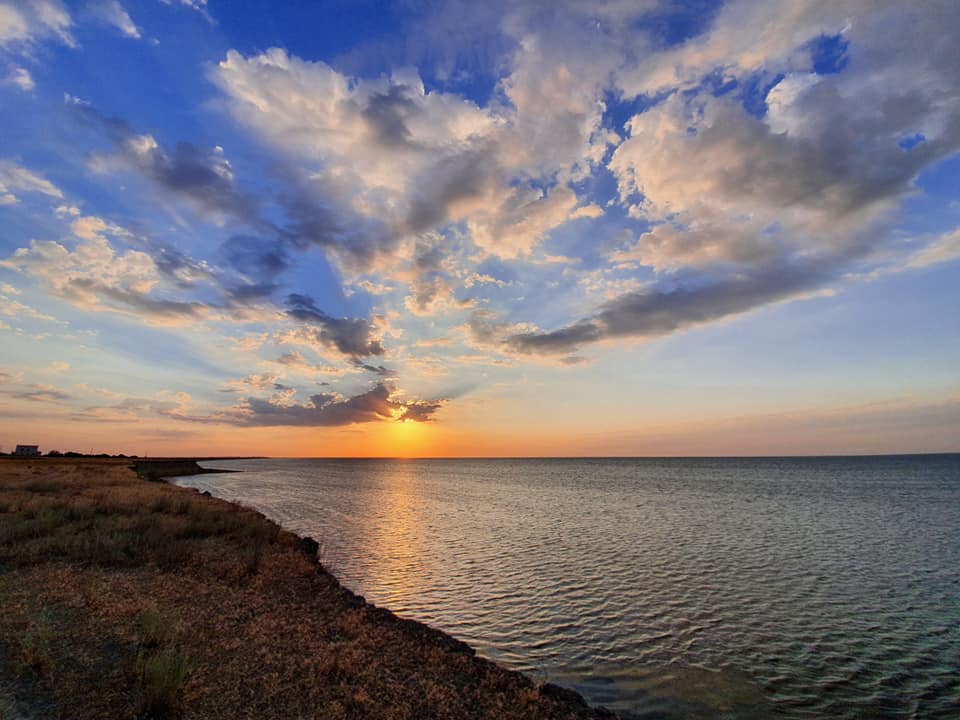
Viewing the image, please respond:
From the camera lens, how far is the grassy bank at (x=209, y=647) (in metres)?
9.30

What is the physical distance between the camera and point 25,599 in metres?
13.8

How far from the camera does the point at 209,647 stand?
1188cm

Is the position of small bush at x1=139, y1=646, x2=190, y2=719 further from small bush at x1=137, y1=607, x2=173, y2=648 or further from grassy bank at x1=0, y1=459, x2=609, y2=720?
small bush at x1=137, y1=607, x2=173, y2=648

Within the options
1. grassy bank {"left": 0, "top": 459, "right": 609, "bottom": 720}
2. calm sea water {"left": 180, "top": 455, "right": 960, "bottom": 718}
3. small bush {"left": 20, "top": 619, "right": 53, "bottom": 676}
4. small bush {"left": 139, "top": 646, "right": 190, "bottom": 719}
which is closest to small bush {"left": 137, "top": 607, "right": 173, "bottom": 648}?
grassy bank {"left": 0, "top": 459, "right": 609, "bottom": 720}

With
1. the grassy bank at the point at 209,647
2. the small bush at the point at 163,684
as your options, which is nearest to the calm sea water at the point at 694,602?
the grassy bank at the point at 209,647

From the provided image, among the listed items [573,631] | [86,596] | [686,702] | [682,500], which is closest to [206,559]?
[86,596]

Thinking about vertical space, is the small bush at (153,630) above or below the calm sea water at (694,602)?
above

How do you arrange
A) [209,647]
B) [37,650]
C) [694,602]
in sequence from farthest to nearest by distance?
[694,602], [209,647], [37,650]

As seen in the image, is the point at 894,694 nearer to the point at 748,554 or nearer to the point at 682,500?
the point at 748,554

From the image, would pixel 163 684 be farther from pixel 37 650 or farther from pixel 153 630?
pixel 37 650

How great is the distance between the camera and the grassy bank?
30.5 feet

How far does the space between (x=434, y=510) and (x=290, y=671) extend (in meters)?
44.6

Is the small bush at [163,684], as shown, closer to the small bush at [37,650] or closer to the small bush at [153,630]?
the small bush at [153,630]

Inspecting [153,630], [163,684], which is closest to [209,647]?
[153,630]
